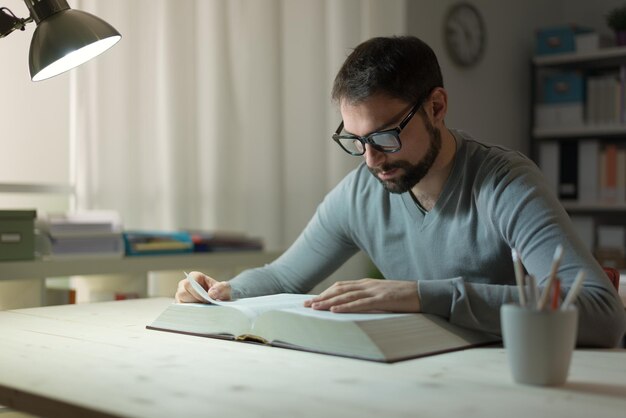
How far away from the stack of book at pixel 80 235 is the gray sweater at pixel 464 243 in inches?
31.2

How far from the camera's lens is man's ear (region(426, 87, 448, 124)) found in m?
1.58

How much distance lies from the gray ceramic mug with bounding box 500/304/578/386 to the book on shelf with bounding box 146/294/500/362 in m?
0.19

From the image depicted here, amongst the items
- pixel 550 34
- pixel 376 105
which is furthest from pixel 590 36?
pixel 376 105

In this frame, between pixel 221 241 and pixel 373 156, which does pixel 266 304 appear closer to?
pixel 373 156

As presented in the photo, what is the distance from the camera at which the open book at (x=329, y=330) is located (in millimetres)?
1121

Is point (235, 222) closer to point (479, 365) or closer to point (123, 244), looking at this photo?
point (123, 244)

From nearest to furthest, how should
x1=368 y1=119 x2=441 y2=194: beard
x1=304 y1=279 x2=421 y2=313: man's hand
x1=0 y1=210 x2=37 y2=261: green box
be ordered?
1. x1=304 y1=279 x2=421 y2=313: man's hand
2. x1=368 y1=119 x2=441 y2=194: beard
3. x1=0 y1=210 x2=37 y2=261: green box

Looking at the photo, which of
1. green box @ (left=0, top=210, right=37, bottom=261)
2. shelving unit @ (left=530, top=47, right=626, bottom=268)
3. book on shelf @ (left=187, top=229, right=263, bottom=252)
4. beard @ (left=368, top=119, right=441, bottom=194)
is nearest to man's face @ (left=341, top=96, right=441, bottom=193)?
beard @ (left=368, top=119, right=441, bottom=194)

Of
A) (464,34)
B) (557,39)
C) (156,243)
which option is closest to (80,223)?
(156,243)

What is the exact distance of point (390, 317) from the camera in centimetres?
117

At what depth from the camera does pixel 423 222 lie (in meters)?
1.66

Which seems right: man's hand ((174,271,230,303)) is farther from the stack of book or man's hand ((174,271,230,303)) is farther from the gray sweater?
the stack of book

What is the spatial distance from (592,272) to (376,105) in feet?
1.51

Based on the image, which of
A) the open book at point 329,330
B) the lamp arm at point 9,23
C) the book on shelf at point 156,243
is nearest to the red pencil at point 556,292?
the open book at point 329,330
